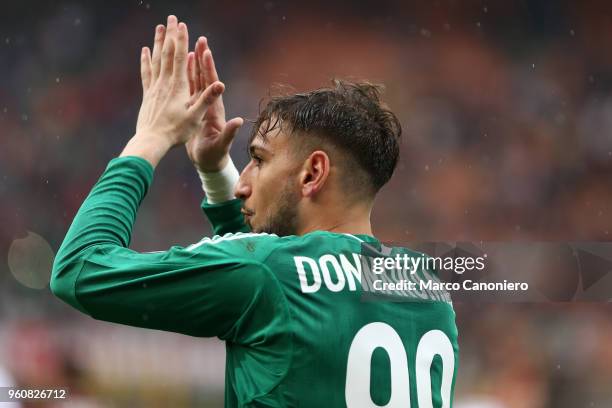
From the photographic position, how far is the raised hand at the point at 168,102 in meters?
1.78

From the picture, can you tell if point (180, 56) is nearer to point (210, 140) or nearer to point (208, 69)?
point (208, 69)

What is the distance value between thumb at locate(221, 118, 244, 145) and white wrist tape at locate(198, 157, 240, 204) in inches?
4.9

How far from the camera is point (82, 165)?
7.02m

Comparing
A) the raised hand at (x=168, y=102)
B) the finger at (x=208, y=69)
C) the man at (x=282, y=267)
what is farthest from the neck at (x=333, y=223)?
the finger at (x=208, y=69)

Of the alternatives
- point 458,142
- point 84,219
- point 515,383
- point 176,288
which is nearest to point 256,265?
point 176,288

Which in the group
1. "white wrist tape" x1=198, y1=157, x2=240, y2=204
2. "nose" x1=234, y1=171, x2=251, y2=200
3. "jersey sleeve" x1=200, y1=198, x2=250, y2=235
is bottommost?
"nose" x1=234, y1=171, x2=251, y2=200

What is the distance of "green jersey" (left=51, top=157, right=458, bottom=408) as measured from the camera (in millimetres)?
1581

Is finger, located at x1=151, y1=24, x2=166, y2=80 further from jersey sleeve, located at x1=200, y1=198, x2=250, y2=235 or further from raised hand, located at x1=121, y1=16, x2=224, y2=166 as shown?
jersey sleeve, located at x1=200, y1=198, x2=250, y2=235

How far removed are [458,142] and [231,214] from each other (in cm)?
500

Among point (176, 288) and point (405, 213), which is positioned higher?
point (405, 213)

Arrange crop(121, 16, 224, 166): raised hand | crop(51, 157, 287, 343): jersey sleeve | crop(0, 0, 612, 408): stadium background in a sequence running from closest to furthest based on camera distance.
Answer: crop(51, 157, 287, 343): jersey sleeve, crop(121, 16, 224, 166): raised hand, crop(0, 0, 612, 408): stadium background

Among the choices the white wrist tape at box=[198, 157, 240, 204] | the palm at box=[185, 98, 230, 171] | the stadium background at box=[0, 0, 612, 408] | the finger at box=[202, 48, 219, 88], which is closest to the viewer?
the finger at box=[202, 48, 219, 88]

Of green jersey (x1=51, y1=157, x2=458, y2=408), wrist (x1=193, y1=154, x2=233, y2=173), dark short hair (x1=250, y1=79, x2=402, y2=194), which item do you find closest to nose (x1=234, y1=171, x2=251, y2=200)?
dark short hair (x1=250, y1=79, x2=402, y2=194)

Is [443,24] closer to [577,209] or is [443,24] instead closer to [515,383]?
[577,209]
